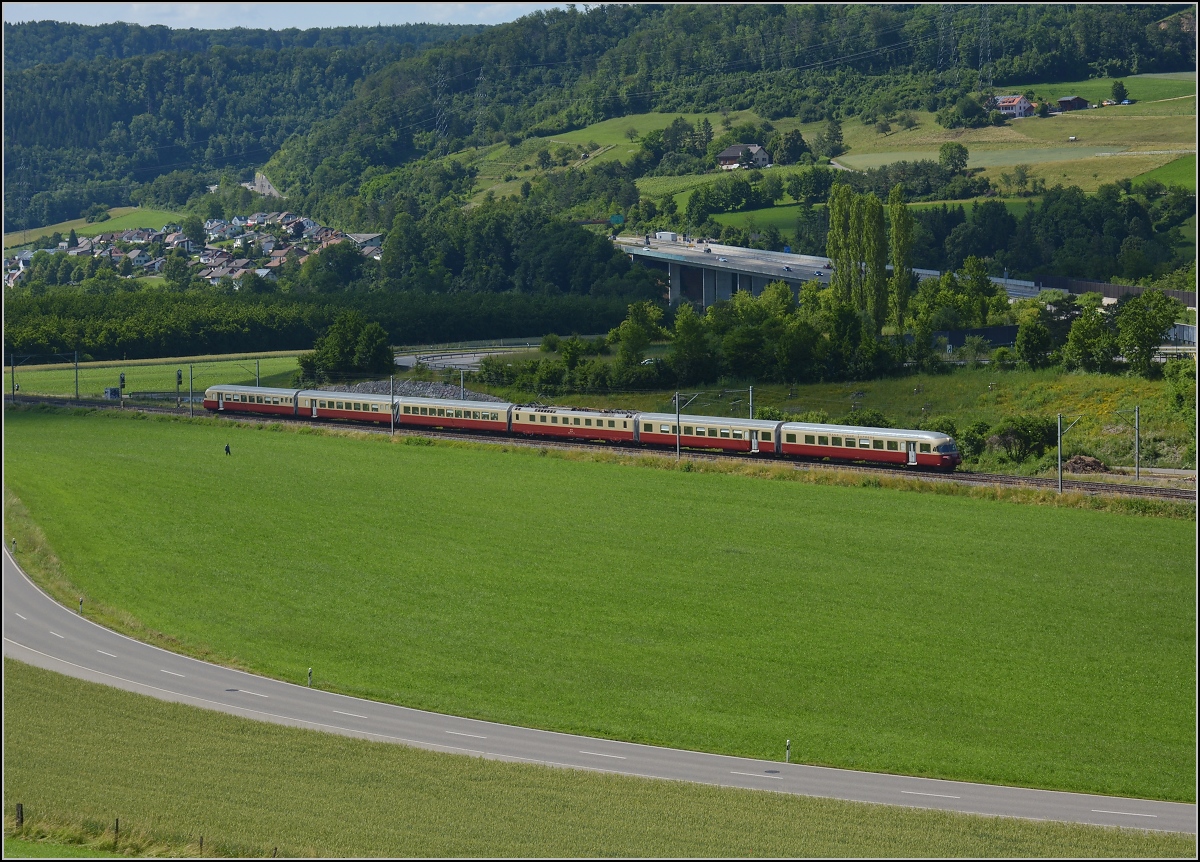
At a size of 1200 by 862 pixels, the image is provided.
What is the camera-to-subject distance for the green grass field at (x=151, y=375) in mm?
100438

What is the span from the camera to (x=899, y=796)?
104 feet

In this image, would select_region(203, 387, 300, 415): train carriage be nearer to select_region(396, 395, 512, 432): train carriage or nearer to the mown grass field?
select_region(396, 395, 512, 432): train carriage

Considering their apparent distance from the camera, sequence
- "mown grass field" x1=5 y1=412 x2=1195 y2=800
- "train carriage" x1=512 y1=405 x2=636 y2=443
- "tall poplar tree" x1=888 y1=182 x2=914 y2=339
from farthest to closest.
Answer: "tall poplar tree" x1=888 y1=182 x2=914 y2=339 < "train carriage" x1=512 y1=405 x2=636 y2=443 < "mown grass field" x1=5 y1=412 x2=1195 y2=800

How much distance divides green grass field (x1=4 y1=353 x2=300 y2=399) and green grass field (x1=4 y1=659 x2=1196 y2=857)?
6734 centimetres

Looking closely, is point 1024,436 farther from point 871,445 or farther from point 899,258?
point 899,258

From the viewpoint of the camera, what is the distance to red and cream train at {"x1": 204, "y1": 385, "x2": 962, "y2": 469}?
5994cm

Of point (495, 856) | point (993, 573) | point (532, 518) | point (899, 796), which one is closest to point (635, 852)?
point (495, 856)

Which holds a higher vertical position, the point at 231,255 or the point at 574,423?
the point at 231,255

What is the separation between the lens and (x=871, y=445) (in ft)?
198

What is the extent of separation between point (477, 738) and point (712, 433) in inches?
1259

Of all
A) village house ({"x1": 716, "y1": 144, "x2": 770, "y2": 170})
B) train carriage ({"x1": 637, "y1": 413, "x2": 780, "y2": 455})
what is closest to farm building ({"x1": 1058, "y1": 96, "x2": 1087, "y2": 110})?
village house ({"x1": 716, "y1": 144, "x2": 770, "y2": 170})

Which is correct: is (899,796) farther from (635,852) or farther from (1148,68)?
(1148,68)

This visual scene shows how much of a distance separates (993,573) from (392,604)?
2091 cm

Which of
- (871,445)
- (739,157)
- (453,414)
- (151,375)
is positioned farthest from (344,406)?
(739,157)
